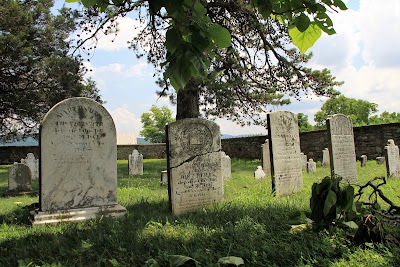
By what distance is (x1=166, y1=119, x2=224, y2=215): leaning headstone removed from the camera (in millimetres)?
5820

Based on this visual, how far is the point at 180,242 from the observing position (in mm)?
3752

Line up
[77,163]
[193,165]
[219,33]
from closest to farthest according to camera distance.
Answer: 1. [219,33]
2. [77,163]
3. [193,165]

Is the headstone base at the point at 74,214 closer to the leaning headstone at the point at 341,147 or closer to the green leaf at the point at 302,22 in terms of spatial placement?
the green leaf at the point at 302,22

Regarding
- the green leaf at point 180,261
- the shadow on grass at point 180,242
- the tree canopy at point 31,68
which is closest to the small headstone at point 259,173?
the shadow on grass at point 180,242

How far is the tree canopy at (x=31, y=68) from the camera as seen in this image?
17406mm

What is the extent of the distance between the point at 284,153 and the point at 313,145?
1146cm

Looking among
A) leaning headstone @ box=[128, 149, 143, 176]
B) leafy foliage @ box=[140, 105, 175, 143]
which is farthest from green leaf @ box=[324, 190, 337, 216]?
leafy foliage @ box=[140, 105, 175, 143]

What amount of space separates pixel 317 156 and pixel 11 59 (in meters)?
16.7

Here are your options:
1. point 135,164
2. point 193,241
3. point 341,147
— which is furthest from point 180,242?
point 135,164

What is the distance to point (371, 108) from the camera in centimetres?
5872

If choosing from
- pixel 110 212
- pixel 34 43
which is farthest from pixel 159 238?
pixel 34 43

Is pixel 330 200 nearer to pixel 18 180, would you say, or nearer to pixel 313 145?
pixel 18 180

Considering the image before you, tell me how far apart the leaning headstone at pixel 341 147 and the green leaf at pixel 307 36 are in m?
6.05

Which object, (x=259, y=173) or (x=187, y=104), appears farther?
(x=187, y=104)
